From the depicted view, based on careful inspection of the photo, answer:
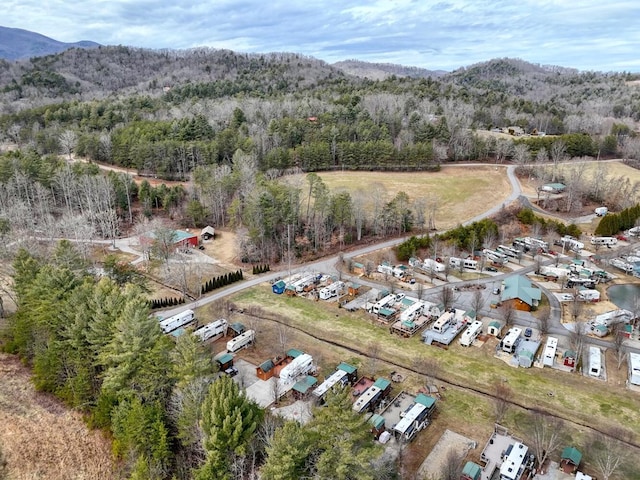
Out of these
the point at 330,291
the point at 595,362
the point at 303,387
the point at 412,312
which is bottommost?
the point at 303,387

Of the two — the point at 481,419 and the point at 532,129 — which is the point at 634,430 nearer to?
the point at 481,419

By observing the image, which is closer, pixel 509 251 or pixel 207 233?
pixel 509 251

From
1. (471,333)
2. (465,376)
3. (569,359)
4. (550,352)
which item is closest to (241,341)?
(465,376)

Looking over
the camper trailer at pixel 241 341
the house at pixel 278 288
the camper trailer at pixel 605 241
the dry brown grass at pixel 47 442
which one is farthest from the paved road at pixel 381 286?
the dry brown grass at pixel 47 442

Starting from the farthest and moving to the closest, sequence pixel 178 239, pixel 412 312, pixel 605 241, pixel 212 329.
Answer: pixel 605 241 → pixel 178 239 → pixel 412 312 → pixel 212 329

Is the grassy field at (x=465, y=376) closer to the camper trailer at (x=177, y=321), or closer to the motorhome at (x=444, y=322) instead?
the motorhome at (x=444, y=322)

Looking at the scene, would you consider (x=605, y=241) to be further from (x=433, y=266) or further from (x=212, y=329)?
(x=212, y=329)

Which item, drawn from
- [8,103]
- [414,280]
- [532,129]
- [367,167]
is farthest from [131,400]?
[8,103]

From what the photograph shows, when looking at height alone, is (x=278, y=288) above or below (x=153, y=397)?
below
